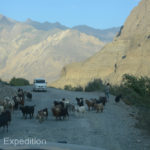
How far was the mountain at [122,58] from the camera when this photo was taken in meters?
93.5

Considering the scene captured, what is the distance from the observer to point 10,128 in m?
16.0

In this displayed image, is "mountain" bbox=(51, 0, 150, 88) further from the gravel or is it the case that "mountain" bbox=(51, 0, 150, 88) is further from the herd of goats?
the gravel

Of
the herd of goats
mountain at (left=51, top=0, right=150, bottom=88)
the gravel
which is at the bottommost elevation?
the gravel

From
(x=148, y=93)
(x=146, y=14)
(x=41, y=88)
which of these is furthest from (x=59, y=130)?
(x=146, y=14)

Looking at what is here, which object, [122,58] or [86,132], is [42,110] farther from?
[122,58]

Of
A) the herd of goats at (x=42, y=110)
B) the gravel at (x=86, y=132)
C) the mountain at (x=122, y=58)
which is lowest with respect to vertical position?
the gravel at (x=86, y=132)

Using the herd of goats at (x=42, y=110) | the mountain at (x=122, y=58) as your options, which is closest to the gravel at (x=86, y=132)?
the herd of goats at (x=42, y=110)

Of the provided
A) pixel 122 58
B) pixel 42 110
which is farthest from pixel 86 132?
pixel 122 58

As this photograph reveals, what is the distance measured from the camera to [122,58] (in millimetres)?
101938

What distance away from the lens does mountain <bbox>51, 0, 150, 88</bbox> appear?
93500 mm

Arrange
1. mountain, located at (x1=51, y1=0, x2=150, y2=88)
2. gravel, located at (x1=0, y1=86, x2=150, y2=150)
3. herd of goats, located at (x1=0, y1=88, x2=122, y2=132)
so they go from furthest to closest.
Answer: mountain, located at (x1=51, y1=0, x2=150, y2=88), herd of goats, located at (x1=0, y1=88, x2=122, y2=132), gravel, located at (x1=0, y1=86, x2=150, y2=150)

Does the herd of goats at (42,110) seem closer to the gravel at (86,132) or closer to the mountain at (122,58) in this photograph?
the gravel at (86,132)

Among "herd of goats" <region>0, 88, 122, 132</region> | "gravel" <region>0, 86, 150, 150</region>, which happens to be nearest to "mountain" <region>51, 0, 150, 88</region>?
"herd of goats" <region>0, 88, 122, 132</region>

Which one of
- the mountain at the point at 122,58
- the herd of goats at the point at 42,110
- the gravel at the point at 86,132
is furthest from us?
the mountain at the point at 122,58
